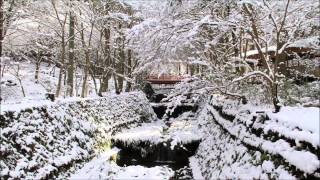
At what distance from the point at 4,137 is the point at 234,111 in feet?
22.3

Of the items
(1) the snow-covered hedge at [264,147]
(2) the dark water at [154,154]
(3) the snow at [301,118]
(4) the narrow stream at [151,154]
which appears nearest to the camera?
(1) the snow-covered hedge at [264,147]

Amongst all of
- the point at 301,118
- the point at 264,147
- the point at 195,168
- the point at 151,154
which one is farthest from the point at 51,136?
the point at 301,118

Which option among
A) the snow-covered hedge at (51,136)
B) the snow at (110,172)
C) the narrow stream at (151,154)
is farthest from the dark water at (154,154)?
the snow at (110,172)

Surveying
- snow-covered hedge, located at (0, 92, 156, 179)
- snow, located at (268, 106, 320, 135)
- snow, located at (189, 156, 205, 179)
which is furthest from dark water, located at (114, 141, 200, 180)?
snow, located at (268, 106, 320, 135)

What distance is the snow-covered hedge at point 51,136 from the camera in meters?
9.50

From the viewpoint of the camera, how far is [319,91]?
40.0 feet

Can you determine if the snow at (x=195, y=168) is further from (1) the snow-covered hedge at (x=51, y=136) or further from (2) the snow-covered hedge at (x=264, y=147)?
(1) the snow-covered hedge at (x=51, y=136)

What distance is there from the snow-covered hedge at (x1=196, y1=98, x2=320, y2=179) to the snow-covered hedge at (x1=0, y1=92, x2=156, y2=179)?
4.12 m

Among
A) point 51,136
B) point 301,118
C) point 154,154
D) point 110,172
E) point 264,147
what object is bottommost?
point 154,154

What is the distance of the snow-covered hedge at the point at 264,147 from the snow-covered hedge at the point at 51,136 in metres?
4.12

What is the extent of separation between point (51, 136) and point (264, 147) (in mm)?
6389

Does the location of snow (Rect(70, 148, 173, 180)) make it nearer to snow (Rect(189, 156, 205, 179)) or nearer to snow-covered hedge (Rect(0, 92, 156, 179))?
snow-covered hedge (Rect(0, 92, 156, 179))

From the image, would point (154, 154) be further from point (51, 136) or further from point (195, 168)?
point (51, 136)

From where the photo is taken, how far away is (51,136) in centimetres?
1190
